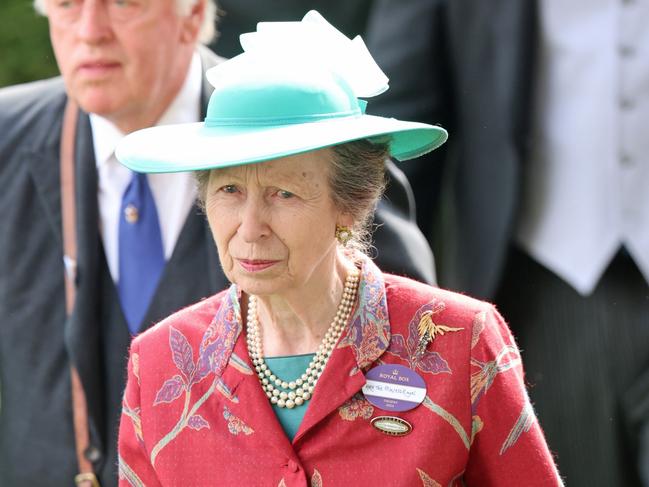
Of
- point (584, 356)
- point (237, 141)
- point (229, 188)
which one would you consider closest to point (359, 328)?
point (229, 188)

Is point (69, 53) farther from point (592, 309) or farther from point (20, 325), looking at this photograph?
point (592, 309)

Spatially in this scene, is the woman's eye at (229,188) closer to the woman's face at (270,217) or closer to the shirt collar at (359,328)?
the woman's face at (270,217)

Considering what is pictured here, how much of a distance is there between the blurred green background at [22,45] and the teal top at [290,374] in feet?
13.5

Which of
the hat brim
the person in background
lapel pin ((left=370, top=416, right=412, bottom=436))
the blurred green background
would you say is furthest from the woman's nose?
the blurred green background

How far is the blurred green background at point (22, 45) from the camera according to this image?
7469mm

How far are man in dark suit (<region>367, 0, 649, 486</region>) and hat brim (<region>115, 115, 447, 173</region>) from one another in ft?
5.00

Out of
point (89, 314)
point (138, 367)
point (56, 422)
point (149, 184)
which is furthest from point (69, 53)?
point (138, 367)

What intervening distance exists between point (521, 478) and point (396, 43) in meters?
2.17

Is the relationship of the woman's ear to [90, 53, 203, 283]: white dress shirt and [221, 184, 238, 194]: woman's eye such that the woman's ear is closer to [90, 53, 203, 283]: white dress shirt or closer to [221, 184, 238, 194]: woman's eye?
[221, 184, 238, 194]: woman's eye

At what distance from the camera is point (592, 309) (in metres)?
5.07

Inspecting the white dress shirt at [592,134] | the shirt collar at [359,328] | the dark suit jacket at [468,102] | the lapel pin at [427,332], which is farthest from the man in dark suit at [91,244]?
the lapel pin at [427,332]

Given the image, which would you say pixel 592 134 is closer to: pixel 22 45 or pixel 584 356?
pixel 584 356

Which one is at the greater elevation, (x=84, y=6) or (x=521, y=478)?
(x=84, y=6)

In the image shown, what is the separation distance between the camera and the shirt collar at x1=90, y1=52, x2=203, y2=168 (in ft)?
15.9
